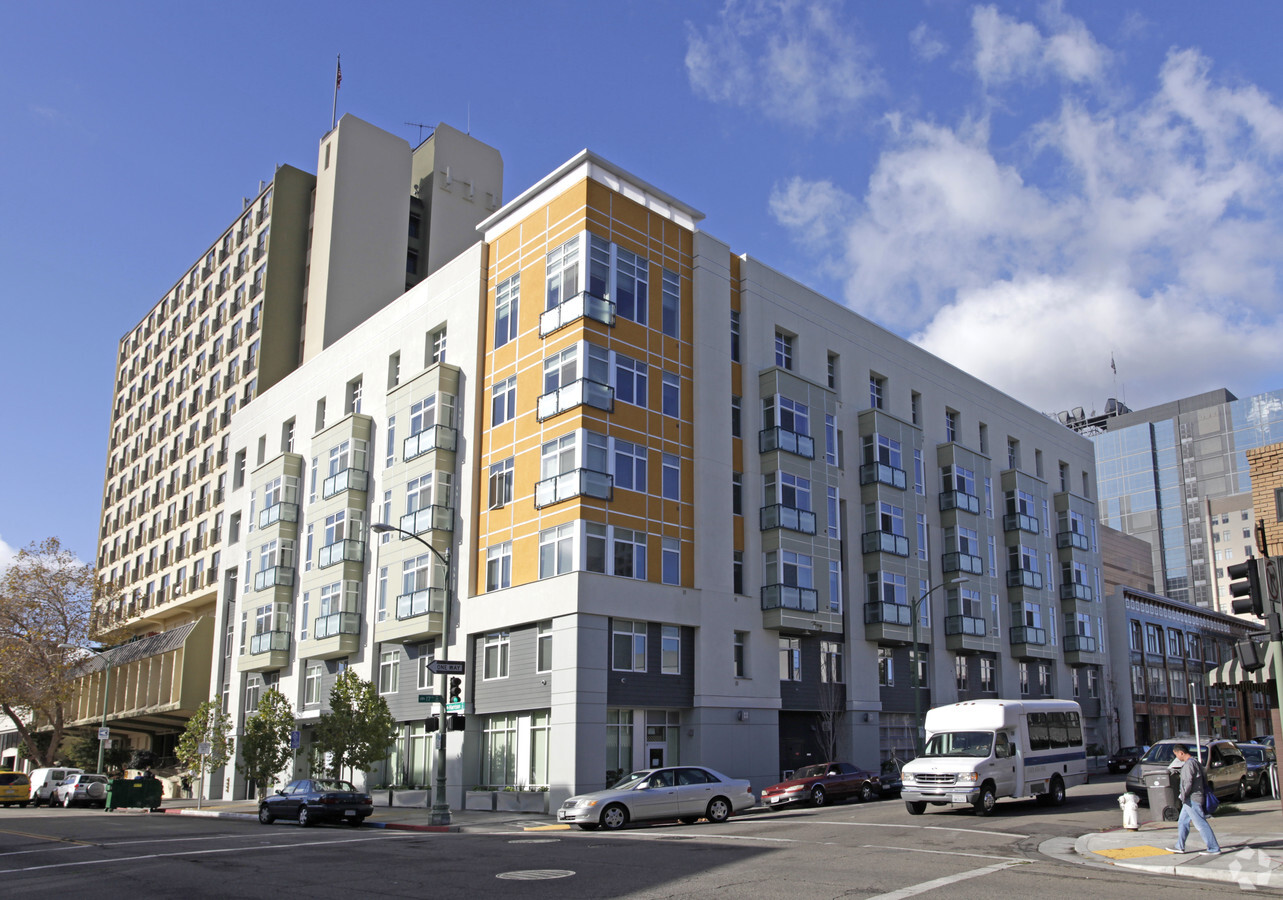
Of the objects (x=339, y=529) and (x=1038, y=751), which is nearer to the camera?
(x=1038, y=751)

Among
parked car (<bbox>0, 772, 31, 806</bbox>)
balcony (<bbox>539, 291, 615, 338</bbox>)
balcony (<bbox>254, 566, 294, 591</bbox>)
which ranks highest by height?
balcony (<bbox>539, 291, 615, 338</bbox>)

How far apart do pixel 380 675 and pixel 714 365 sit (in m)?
19.6

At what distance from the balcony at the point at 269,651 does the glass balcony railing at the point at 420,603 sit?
42.5 feet

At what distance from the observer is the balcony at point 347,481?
160ft

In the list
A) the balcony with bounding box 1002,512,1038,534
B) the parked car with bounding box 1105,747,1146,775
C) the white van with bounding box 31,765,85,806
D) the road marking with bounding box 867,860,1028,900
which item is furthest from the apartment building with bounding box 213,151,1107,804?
the road marking with bounding box 867,860,1028,900

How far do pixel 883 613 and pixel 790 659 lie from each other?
19.7 feet

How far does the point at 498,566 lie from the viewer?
1567 inches

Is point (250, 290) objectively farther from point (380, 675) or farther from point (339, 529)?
point (380, 675)

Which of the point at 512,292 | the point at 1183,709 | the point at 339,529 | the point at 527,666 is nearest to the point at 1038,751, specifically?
the point at 527,666

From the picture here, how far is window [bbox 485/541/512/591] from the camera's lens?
3925 centimetres

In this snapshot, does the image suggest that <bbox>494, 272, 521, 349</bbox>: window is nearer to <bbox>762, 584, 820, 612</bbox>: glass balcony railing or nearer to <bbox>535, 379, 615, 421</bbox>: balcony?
<bbox>535, 379, 615, 421</bbox>: balcony

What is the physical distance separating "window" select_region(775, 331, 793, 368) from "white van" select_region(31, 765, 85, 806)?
39.0 meters

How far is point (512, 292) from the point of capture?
4241 cm

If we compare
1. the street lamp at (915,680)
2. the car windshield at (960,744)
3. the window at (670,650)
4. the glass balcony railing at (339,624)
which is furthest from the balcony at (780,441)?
the glass balcony railing at (339,624)
